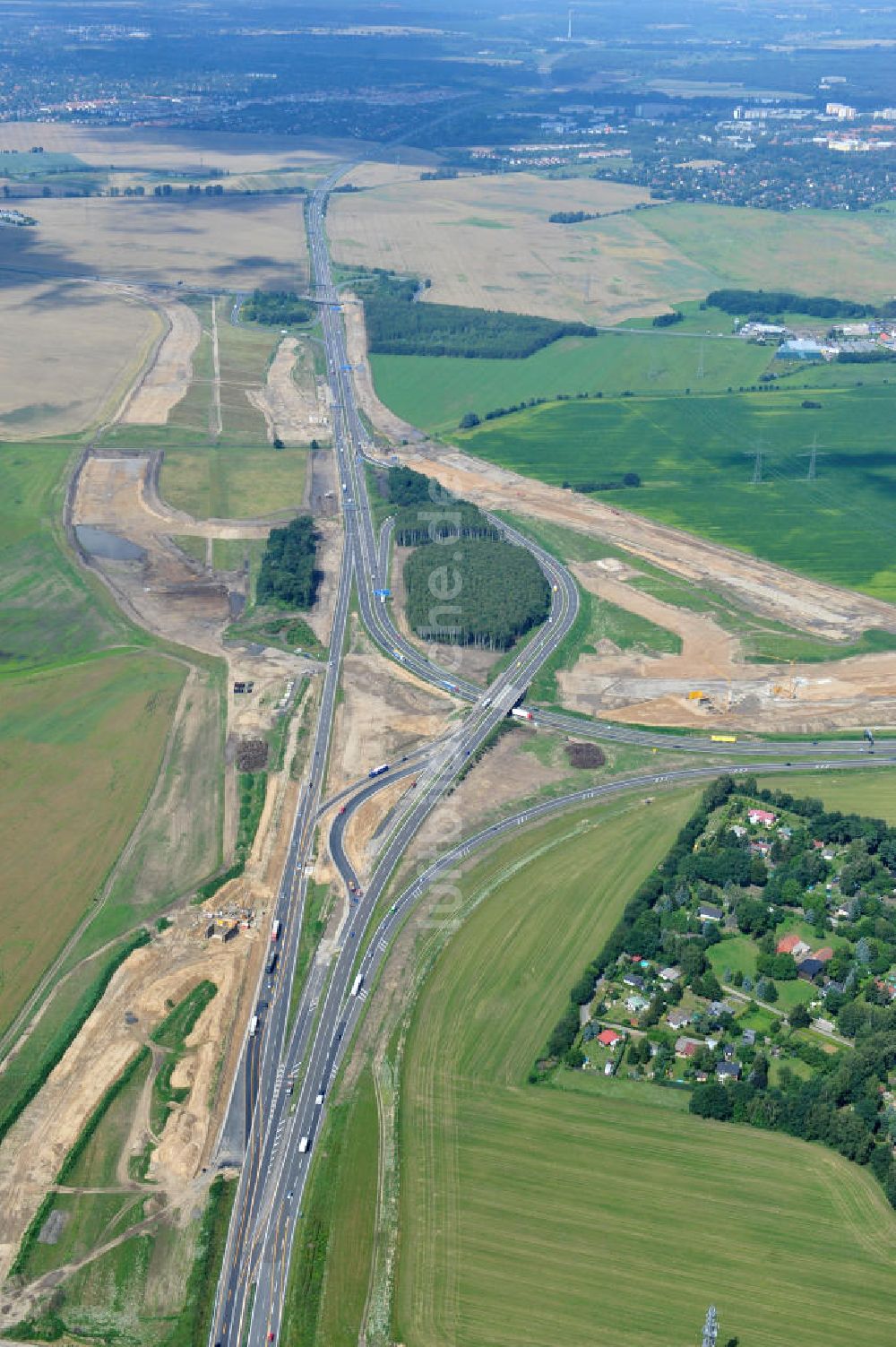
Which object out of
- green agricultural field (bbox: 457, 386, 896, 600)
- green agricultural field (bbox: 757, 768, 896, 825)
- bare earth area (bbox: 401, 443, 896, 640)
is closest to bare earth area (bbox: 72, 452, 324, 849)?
bare earth area (bbox: 401, 443, 896, 640)

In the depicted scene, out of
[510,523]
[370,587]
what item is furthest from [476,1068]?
[510,523]

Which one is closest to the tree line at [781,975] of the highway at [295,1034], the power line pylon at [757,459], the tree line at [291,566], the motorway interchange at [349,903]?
the motorway interchange at [349,903]

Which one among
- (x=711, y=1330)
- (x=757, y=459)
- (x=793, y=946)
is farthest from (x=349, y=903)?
(x=757, y=459)

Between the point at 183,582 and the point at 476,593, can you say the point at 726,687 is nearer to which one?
the point at 476,593

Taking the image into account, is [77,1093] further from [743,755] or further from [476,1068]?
[743,755]

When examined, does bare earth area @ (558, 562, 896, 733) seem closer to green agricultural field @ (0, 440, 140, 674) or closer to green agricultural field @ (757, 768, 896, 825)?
green agricultural field @ (757, 768, 896, 825)
